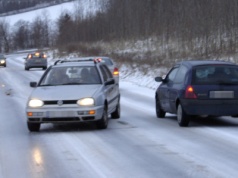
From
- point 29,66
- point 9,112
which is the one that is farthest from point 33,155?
point 29,66

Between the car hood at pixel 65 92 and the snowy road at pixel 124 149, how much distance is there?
773 millimetres

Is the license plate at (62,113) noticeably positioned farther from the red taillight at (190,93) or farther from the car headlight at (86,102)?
the red taillight at (190,93)

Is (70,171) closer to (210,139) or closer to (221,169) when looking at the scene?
(221,169)

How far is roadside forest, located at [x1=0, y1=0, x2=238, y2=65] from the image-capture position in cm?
3350

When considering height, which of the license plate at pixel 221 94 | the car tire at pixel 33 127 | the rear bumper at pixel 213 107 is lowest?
the car tire at pixel 33 127

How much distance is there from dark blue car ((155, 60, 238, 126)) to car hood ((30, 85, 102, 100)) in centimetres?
189

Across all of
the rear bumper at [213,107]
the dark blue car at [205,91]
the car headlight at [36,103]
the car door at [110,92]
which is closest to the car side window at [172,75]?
the dark blue car at [205,91]

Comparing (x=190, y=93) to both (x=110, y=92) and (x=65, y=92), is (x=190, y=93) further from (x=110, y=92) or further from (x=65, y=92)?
(x=65, y=92)

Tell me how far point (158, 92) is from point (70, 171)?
7143 mm

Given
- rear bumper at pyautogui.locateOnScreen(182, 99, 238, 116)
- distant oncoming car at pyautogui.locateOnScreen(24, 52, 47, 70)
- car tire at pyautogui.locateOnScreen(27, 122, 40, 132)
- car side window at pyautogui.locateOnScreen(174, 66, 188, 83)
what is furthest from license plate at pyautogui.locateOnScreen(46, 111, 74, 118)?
distant oncoming car at pyautogui.locateOnScreen(24, 52, 47, 70)

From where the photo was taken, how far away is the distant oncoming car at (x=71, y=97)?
→ 11.8 meters

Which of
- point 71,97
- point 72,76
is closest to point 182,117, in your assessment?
point 71,97

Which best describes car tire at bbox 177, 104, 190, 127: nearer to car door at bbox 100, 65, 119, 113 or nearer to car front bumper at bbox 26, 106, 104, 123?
car door at bbox 100, 65, 119, 113

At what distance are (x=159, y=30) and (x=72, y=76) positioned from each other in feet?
117
